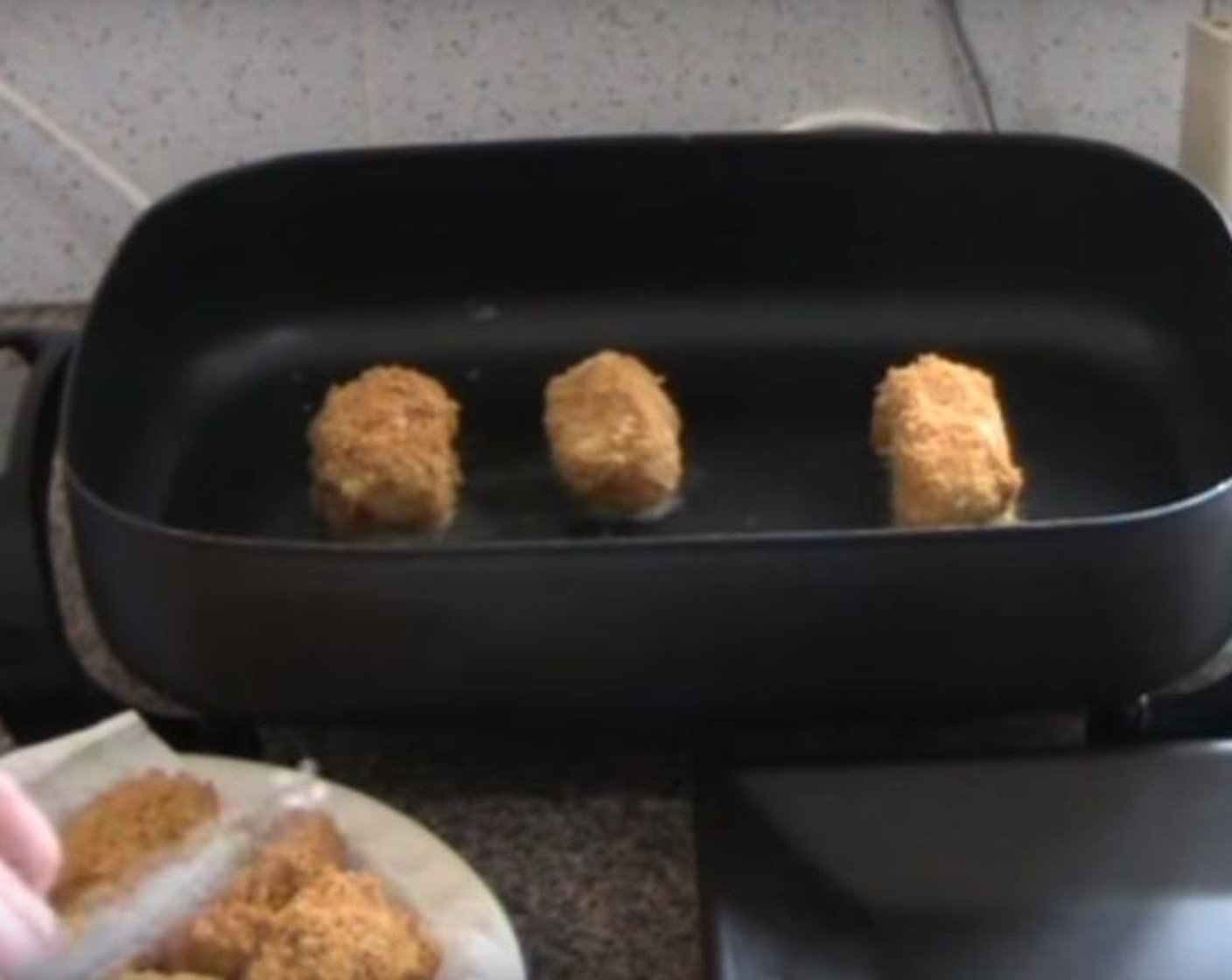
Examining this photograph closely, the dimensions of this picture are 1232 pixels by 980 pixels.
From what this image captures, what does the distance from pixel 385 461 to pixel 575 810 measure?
14cm

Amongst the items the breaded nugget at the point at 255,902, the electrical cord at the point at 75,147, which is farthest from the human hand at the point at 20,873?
the electrical cord at the point at 75,147

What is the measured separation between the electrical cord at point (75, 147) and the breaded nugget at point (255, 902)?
460mm

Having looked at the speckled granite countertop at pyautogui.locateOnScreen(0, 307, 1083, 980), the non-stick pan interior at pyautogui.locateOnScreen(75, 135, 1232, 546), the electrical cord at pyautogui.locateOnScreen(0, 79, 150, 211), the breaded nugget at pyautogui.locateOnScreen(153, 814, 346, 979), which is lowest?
the speckled granite countertop at pyautogui.locateOnScreen(0, 307, 1083, 980)

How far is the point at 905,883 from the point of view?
617 millimetres

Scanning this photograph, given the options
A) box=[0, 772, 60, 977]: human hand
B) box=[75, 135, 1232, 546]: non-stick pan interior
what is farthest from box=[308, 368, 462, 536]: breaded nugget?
box=[0, 772, 60, 977]: human hand

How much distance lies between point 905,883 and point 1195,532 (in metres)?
0.13

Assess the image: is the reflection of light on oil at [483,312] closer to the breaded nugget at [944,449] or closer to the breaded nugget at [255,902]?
the breaded nugget at [944,449]

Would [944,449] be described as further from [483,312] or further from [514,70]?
[514,70]

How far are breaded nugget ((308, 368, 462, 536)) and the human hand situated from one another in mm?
232

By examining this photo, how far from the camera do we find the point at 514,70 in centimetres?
100

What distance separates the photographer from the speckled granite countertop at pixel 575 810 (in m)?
0.64

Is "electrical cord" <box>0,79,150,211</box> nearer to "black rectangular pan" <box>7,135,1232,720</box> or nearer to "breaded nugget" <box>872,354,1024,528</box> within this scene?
"black rectangular pan" <box>7,135,1232,720</box>

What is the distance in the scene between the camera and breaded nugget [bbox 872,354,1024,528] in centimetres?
73

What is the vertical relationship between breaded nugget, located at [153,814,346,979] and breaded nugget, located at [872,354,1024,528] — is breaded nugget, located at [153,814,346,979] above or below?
below
